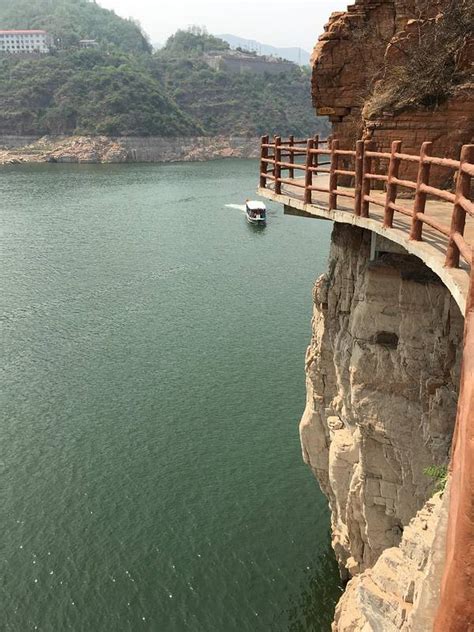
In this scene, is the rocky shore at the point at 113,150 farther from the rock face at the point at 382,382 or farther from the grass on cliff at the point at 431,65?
the grass on cliff at the point at 431,65

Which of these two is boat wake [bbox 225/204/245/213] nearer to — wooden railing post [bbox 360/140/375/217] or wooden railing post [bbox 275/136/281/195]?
wooden railing post [bbox 275/136/281/195]

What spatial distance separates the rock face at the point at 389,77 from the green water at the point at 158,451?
34.6ft

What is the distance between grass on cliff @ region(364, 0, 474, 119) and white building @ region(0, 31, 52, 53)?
205m

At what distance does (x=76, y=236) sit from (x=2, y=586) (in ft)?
136

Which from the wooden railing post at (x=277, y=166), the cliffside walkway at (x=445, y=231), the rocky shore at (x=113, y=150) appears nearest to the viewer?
the cliffside walkway at (x=445, y=231)

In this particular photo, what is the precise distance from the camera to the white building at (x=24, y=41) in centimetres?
18938

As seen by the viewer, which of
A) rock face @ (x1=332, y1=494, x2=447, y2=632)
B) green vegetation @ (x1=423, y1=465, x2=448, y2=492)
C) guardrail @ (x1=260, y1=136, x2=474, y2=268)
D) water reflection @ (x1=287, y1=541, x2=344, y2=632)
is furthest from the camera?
water reflection @ (x1=287, y1=541, x2=344, y2=632)

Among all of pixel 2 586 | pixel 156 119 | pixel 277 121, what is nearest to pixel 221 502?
pixel 2 586

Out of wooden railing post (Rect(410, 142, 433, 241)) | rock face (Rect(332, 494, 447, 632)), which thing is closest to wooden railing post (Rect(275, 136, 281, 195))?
wooden railing post (Rect(410, 142, 433, 241))

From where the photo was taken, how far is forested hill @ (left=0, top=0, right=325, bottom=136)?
13200 centimetres

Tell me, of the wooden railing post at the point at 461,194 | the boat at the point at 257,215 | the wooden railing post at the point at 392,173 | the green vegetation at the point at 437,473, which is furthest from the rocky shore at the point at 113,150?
the wooden railing post at the point at 461,194

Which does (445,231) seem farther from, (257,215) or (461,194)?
(257,215)

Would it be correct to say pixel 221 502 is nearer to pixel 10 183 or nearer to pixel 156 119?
pixel 10 183

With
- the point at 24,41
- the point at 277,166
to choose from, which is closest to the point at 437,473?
the point at 277,166
